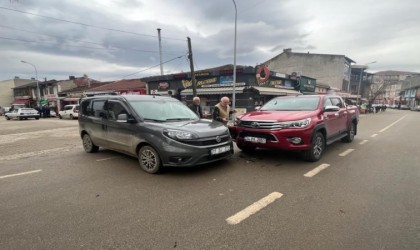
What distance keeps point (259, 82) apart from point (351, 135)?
12.3 metres

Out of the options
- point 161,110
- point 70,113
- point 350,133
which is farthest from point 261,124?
point 70,113

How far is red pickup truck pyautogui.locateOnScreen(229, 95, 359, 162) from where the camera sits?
5.10 m

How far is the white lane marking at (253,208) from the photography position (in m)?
3.03

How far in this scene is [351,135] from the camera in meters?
8.35

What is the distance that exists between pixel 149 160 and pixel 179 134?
0.94 meters

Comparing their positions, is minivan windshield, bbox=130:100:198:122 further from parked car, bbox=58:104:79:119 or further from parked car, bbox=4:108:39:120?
parked car, bbox=4:108:39:120

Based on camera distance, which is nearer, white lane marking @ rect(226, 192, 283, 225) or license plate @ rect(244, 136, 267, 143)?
white lane marking @ rect(226, 192, 283, 225)

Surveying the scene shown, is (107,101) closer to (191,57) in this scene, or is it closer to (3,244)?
(3,244)

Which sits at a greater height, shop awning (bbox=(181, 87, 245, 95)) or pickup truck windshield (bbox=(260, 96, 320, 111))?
shop awning (bbox=(181, 87, 245, 95))

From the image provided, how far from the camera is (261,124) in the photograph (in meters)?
5.42

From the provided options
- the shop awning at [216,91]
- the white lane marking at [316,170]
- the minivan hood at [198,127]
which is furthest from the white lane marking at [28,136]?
the shop awning at [216,91]

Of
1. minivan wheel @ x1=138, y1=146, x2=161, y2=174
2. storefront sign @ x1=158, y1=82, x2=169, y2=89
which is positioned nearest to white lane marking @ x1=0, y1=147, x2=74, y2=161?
minivan wheel @ x1=138, y1=146, x2=161, y2=174

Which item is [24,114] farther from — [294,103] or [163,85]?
[294,103]

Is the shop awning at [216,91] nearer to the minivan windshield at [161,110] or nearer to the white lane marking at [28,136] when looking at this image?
the white lane marking at [28,136]
